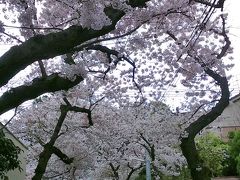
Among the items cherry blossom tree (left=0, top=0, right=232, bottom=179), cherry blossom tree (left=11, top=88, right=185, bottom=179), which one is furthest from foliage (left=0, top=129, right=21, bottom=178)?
cherry blossom tree (left=11, top=88, right=185, bottom=179)

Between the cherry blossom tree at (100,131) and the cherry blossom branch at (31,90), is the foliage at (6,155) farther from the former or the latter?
the cherry blossom tree at (100,131)

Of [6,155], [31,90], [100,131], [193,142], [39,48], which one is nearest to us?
[39,48]

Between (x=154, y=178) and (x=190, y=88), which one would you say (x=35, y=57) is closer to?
(x=190, y=88)

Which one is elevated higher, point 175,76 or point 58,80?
point 175,76

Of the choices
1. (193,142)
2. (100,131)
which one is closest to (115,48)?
(193,142)

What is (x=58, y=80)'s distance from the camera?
213 inches

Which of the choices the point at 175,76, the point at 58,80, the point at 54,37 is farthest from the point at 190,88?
the point at 54,37

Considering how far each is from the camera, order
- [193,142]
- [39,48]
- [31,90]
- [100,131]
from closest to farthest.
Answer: [39,48]
[31,90]
[193,142]
[100,131]

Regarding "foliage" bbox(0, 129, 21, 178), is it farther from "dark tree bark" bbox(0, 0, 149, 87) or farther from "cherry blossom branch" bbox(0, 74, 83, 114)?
"dark tree bark" bbox(0, 0, 149, 87)

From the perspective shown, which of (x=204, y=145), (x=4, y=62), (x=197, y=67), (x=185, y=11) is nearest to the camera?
(x=4, y=62)

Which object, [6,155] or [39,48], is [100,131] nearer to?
[6,155]

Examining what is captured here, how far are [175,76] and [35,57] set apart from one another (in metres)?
7.31

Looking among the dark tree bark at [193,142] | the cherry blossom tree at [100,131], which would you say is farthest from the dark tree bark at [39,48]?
the cherry blossom tree at [100,131]

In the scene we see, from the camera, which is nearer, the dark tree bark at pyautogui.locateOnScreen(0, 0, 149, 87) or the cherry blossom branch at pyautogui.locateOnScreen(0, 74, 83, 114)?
the dark tree bark at pyautogui.locateOnScreen(0, 0, 149, 87)
